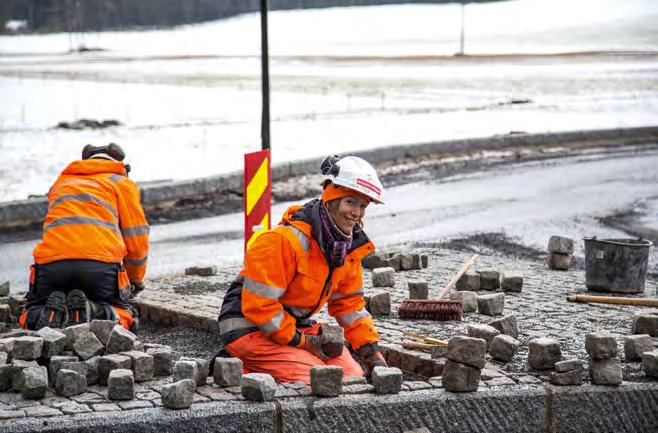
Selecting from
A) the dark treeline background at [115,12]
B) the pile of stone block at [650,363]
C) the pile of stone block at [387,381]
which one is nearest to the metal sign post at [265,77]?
the pile of stone block at [650,363]

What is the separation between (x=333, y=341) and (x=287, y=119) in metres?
18.3

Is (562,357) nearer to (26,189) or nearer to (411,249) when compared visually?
(411,249)

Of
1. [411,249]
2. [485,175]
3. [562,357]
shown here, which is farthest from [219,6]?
[562,357]

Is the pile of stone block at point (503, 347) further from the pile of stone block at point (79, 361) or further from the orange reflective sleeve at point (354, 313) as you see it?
the pile of stone block at point (79, 361)

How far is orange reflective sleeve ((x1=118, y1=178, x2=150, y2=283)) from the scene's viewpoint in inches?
313

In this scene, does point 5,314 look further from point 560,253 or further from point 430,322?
point 560,253

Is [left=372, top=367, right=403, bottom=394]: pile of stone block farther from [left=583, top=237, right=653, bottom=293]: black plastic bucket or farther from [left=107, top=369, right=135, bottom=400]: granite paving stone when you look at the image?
[left=583, top=237, right=653, bottom=293]: black plastic bucket

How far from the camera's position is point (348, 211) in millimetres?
6480

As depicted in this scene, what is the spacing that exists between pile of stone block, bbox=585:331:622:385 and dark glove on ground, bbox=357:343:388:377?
1.12 m

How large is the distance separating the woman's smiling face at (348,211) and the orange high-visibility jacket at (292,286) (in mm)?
147

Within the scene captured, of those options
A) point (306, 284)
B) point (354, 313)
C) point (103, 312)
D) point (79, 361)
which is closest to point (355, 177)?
point (306, 284)

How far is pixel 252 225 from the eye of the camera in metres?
10.2

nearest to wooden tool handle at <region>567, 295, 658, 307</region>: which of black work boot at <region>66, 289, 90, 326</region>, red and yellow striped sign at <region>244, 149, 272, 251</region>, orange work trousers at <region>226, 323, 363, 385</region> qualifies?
red and yellow striped sign at <region>244, 149, 272, 251</region>

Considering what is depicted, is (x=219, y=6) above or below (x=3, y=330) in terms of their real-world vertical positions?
above
